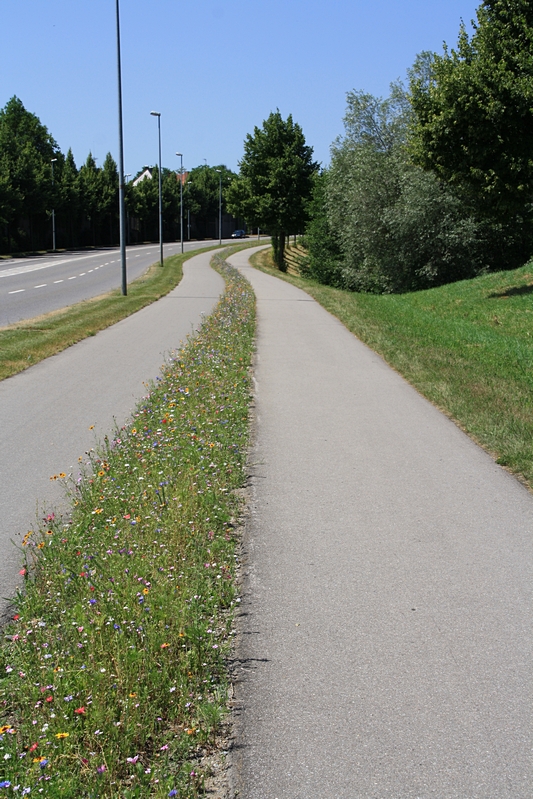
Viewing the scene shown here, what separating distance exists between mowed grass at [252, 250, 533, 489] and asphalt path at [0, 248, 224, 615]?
3863 mm

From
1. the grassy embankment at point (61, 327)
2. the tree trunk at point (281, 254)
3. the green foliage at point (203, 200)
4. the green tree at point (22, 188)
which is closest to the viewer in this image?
the grassy embankment at point (61, 327)

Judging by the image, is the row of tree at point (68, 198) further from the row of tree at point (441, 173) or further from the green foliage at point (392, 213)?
the green foliage at point (392, 213)

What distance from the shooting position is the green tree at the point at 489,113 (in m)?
19.5

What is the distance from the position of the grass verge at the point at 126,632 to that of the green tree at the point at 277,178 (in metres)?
54.8

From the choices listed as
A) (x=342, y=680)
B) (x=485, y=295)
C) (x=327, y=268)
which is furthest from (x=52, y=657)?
(x=327, y=268)

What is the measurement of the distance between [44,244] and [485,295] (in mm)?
56992

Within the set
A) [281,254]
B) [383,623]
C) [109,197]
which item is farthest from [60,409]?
[109,197]

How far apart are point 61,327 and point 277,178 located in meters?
45.0

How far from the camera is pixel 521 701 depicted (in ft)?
10.5

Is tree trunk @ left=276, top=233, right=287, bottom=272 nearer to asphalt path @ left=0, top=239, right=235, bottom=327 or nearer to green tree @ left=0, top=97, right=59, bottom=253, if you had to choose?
asphalt path @ left=0, top=239, right=235, bottom=327

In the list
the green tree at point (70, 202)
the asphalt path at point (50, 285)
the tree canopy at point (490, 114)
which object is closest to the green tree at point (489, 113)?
the tree canopy at point (490, 114)

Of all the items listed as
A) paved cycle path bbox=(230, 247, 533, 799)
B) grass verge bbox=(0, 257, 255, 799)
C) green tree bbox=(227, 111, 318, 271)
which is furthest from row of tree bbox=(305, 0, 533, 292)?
grass verge bbox=(0, 257, 255, 799)

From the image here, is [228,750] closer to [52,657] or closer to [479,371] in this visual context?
[52,657]

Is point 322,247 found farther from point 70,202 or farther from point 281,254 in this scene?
point 70,202
